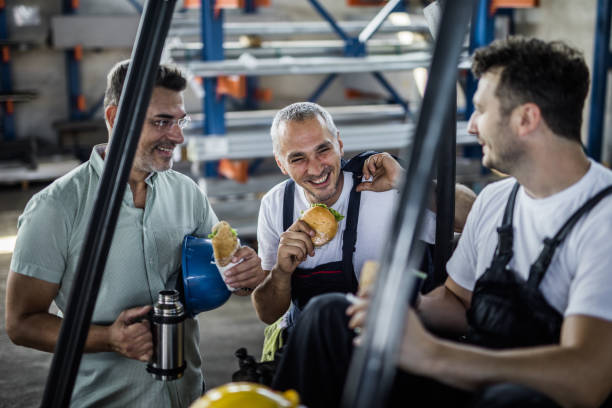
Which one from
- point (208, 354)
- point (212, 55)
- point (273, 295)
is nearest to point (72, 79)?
point (212, 55)

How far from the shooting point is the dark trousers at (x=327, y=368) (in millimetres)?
1771

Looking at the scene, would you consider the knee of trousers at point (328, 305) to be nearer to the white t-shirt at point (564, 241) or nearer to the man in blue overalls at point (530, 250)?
the man in blue overalls at point (530, 250)

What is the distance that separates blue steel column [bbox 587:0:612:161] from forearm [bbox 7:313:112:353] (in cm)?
593

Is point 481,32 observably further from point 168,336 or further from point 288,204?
point 168,336

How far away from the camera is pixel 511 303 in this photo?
1.81 meters

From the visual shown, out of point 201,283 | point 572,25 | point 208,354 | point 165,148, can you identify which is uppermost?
point 572,25

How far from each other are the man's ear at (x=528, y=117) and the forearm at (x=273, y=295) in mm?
992

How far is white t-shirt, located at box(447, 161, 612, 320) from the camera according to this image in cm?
161

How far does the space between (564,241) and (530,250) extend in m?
0.13

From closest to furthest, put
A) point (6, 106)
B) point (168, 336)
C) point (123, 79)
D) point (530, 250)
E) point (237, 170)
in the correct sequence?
point (530, 250) < point (168, 336) < point (123, 79) < point (237, 170) < point (6, 106)

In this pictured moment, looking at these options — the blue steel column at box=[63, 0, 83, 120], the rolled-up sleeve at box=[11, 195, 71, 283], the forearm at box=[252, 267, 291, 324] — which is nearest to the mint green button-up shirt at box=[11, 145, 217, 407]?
the rolled-up sleeve at box=[11, 195, 71, 283]

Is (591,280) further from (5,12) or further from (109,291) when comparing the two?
(5,12)

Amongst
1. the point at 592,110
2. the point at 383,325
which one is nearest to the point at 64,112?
the point at 592,110

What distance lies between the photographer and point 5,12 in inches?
369
